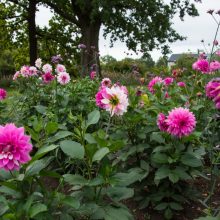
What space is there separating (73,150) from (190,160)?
41.9 inches

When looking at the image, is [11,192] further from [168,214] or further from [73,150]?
[168,214]

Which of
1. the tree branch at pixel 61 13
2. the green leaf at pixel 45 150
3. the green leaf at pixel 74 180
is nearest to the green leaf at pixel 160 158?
the green leaf at pixel 74 180

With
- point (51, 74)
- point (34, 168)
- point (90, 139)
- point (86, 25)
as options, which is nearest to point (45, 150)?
point (34, 168)

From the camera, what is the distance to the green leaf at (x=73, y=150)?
2193 millimetres

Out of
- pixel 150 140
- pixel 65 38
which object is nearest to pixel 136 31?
pixel 65 38

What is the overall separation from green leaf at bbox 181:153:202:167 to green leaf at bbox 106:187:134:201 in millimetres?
781

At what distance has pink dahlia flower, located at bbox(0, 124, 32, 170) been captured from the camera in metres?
1.75

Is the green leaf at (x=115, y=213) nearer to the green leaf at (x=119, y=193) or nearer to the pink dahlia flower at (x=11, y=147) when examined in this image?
the green leaf at (x=119, y=193)

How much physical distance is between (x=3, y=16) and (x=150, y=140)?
22.1m

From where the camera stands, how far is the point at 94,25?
20.5m

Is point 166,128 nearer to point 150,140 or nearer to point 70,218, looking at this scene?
point 150,140

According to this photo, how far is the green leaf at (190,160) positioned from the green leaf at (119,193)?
78 centimetres

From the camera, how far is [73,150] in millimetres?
2219

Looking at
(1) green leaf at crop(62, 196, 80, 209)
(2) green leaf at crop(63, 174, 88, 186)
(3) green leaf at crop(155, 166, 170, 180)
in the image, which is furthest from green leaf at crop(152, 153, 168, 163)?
(1) green leaf at crop(62, 196, 80, 209)
